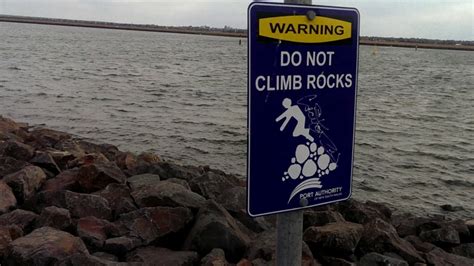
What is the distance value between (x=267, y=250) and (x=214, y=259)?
1.75ft

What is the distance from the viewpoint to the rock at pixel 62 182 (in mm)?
6109

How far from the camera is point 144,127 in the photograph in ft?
50.5

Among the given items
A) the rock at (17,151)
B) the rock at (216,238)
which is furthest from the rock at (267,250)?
the rock at (17,151)

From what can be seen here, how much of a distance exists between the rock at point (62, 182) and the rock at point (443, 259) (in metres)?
4.16

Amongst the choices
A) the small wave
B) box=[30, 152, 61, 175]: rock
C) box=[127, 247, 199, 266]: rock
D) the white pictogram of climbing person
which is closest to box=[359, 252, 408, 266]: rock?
box=[127, 247, 199, 266]: rock

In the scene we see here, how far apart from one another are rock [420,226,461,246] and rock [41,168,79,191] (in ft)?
14.5

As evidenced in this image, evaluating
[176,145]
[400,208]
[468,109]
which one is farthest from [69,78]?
[400,208]

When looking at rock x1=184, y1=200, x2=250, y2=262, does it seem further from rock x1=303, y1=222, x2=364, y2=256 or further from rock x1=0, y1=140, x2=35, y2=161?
rock x1=0, y1=140, x2=35, y2=161

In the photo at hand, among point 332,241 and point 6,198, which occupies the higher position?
point 6,198

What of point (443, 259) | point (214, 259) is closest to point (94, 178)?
point (214, 259)

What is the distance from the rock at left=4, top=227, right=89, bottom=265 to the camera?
3771mm

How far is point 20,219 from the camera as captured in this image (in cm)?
473

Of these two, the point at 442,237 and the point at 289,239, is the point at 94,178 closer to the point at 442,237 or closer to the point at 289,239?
the point at 442,237

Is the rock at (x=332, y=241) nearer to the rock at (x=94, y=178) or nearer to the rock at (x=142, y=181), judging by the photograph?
the rock at (x=142, y=181)
